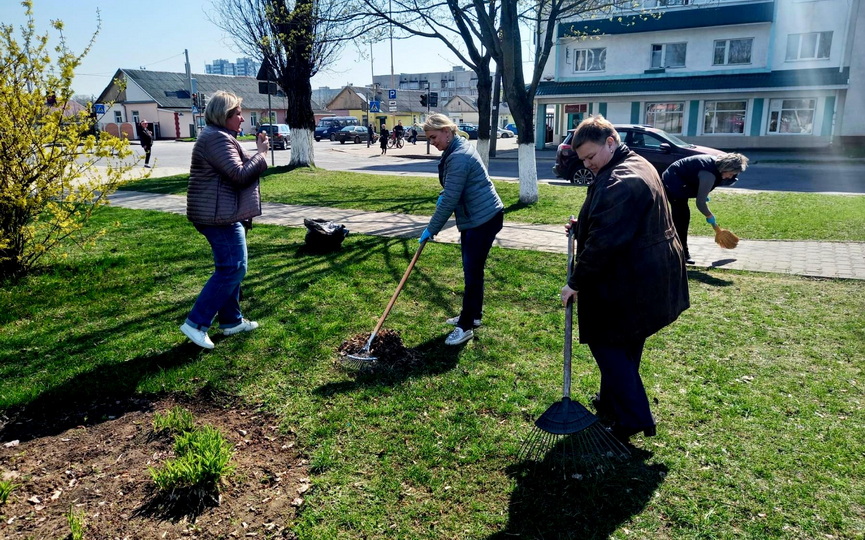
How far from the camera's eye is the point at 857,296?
6.05 meters

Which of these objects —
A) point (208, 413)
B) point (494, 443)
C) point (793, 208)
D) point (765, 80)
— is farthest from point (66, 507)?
point (765, 80)

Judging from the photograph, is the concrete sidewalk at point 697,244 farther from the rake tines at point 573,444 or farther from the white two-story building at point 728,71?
the white two-story building at point 728,71

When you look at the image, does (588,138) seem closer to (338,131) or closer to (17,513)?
(17,513)

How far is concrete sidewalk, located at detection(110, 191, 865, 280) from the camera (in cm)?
721

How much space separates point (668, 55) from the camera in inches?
1293

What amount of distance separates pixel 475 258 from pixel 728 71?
32.1 metres

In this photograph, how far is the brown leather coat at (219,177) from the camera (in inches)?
168

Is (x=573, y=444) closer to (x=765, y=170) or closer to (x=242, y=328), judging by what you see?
(x=242, y=328)

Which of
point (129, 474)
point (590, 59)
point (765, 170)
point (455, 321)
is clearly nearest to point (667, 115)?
point (590, 59)

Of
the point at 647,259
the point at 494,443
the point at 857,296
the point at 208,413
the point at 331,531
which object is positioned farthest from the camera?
the point at 857,296

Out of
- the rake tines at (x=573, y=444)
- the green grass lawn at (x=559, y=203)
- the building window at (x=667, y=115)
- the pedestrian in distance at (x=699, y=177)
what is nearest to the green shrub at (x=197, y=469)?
the rake tines at (x=573, y=444)

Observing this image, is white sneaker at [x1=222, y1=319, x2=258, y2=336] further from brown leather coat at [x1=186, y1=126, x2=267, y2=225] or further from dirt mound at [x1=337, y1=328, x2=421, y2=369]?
brown leather coat at [x1=186, y1=126, x2=267, y2=225]

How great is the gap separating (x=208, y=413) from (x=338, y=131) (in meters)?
44.5

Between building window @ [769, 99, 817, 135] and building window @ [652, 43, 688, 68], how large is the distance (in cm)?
521
